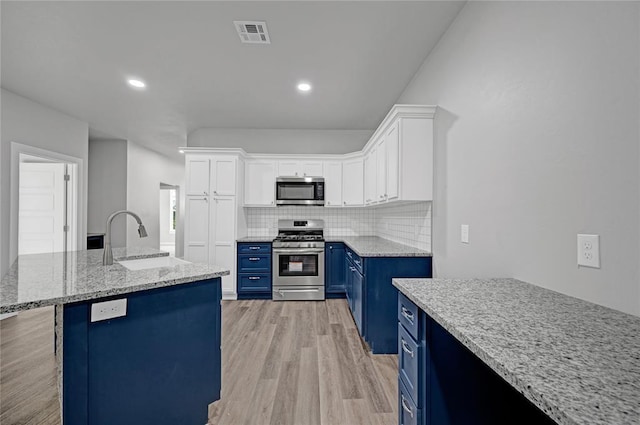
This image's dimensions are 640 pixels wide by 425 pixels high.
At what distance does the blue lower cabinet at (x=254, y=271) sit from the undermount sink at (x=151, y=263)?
188cm

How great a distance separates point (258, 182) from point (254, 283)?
1554mm

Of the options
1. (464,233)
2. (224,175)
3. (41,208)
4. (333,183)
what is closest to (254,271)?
(224,175)

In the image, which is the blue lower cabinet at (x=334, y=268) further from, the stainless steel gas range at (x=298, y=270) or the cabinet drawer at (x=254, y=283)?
the cabinet drawer at (x=254, y=283)

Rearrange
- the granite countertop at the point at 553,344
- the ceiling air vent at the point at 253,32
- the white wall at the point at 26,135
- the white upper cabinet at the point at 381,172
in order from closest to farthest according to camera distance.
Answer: the granite countertop at the point at 553,344 → the ceiling air vent at the point at 253,32 → the white upper cabinet at the point at 381,172 → the white wall at the point at 26,135

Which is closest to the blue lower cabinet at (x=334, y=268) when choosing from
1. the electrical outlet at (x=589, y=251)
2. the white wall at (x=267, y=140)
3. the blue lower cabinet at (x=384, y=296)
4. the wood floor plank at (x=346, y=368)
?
the wood floor plank at (x=346, y=368)

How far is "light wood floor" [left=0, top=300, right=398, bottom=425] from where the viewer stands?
5.93 ft

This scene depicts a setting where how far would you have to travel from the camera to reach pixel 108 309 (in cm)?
132

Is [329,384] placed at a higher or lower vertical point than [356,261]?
lower

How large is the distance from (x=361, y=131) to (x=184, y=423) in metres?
4.49

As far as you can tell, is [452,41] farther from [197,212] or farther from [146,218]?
[146,218]

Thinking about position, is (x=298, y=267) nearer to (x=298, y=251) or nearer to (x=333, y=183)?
(x=298, y=251)

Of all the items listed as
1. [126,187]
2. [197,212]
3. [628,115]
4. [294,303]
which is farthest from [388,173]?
[126,187]

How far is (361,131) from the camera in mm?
4945

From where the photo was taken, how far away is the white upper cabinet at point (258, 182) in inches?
177
